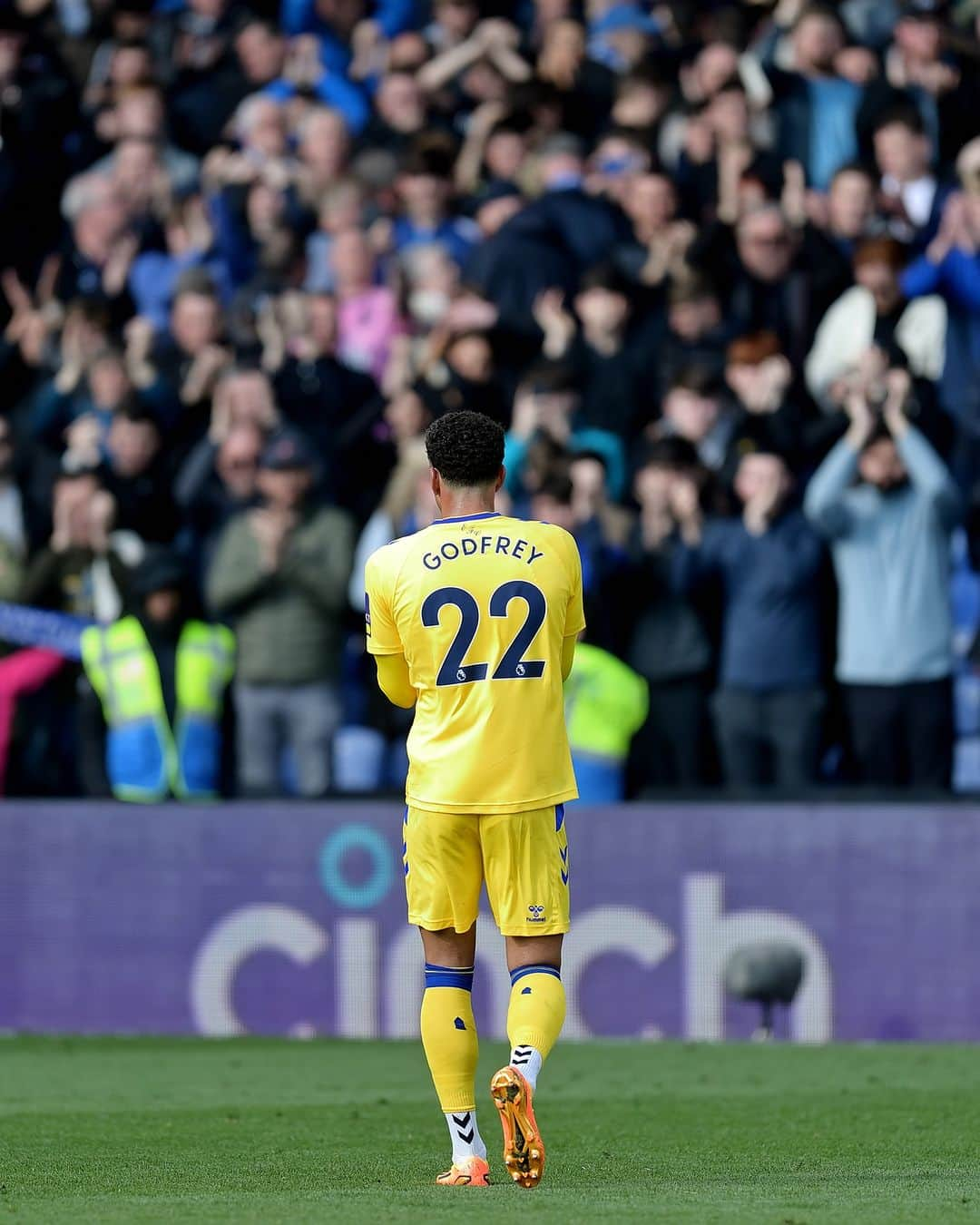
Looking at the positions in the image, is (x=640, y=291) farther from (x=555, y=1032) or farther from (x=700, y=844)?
(x=555, y=1032)

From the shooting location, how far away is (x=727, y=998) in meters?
12.0

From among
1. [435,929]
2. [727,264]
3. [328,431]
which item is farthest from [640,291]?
[435,929]

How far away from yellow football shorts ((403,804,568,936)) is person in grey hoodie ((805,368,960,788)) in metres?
5.57

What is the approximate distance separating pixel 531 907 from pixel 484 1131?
2160 mm

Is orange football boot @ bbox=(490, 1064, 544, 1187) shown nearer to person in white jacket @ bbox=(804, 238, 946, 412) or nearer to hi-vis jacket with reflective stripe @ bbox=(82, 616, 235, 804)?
hi-vis jacket with reflective stripe @ bbox=(82, 616, 235, 804)

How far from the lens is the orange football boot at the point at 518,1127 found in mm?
5973

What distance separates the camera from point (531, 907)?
651 centimetres

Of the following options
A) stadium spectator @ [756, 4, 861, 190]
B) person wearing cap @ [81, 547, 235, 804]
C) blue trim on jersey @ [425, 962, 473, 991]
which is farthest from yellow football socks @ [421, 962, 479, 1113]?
stadium spectator @ [756, 4, 861, 190]

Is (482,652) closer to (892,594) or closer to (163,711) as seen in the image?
(892,594)

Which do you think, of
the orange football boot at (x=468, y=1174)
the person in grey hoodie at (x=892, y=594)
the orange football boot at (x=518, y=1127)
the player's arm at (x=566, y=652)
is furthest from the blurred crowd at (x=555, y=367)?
the orange football boot at (x=518, y=1127)

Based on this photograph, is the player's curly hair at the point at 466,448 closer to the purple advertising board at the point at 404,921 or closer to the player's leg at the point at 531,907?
the player's leg at the point at 531,907

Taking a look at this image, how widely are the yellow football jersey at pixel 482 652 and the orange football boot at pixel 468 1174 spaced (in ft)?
3.05

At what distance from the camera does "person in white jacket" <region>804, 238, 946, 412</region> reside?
12859mm

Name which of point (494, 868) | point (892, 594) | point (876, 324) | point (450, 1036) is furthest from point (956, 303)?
point (450, 1036)
